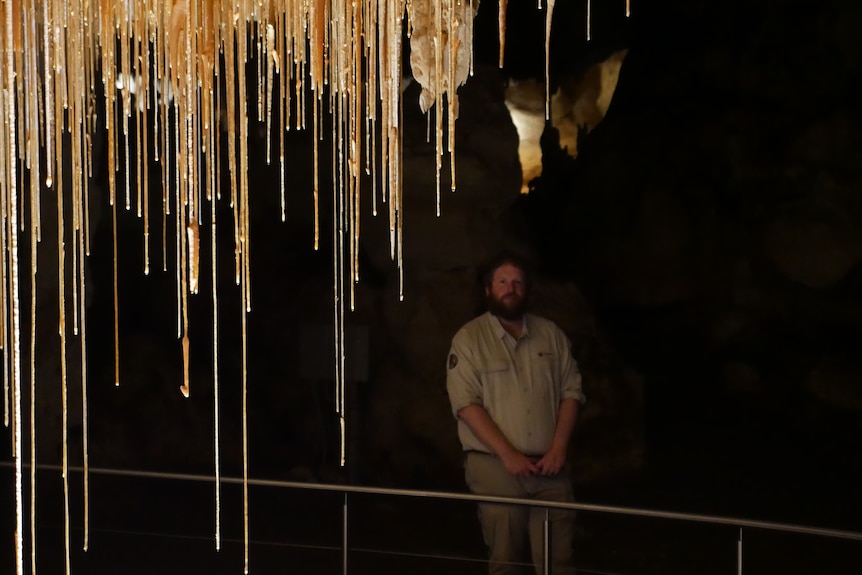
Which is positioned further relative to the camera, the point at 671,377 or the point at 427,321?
the point at 427,321

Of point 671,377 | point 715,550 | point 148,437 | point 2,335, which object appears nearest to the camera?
point 2,335

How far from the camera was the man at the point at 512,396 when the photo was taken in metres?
4.67

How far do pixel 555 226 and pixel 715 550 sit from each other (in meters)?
1.60

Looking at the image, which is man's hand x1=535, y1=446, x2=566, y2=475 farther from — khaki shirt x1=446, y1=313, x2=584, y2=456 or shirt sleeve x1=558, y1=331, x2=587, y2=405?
shirt sleeve x1=558, y1=331, x2=587, y2=405

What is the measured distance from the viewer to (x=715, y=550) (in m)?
4.14

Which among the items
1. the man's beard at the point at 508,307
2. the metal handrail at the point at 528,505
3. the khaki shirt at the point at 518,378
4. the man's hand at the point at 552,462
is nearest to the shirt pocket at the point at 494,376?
the khaki shirt at the point at 518,378

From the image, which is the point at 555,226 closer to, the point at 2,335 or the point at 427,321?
the point at 427,321

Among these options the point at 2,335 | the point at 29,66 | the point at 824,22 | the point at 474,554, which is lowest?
the point at 474,554

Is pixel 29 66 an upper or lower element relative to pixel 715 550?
upper

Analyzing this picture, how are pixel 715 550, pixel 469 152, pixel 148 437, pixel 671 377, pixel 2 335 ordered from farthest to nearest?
pixel 148 437, pixel 469 152, pixel 671 377, pixel 715 550, pixel 2 335

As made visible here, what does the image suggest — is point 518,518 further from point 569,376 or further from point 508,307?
point 508,307

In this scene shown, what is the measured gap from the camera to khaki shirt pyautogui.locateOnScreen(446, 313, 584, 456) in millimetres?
4746

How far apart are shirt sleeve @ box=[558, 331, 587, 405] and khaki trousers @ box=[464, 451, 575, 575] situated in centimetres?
34

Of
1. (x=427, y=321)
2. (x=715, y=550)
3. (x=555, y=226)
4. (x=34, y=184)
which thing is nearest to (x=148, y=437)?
(x=427, y=321)
